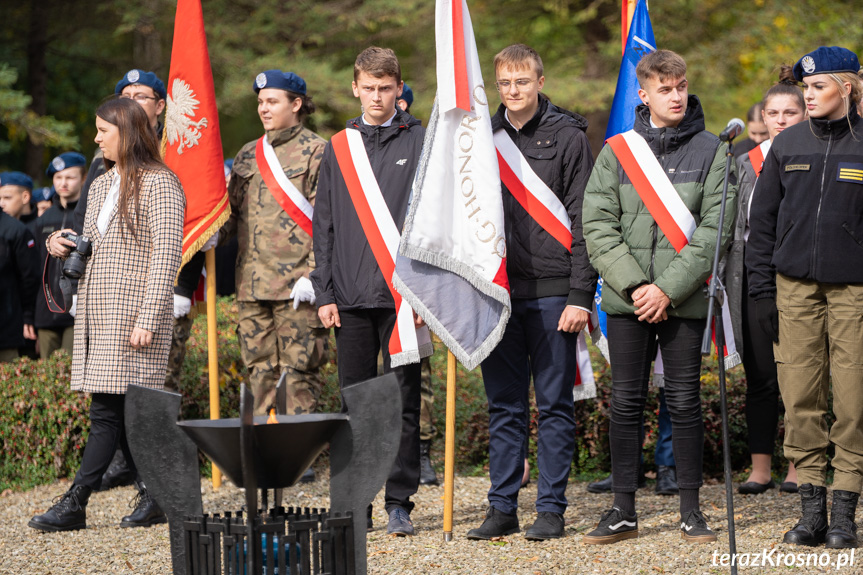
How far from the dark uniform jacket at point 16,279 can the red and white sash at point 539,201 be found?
5037 millimetres

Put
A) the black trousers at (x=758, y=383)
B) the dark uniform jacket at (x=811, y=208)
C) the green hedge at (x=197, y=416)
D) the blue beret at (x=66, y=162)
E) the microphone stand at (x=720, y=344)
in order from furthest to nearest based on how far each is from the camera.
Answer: the blue beret at (x=66, y=162)
the green hedge at (x=197, y=416)
the black trousers at (x=758, y=383)
the dark uniform jacket at (x=811, y=208)
the microphone stand at (x=720, y=344)

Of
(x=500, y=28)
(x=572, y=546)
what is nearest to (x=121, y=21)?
(x=500, y=28)

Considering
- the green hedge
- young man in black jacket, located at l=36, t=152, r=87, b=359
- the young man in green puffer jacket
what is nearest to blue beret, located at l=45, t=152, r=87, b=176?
young man in black jacket, located at l=36, t=152, r=87, b=359

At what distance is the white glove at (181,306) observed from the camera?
257 inches

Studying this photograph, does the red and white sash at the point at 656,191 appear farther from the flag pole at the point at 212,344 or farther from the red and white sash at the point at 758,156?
the flag pole at the point at 212,344

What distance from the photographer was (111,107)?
217 inches

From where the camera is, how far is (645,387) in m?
4.93

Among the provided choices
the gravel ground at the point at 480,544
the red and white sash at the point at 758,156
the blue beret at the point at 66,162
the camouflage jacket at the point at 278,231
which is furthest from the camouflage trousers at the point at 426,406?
the blue beret at the point at 66,162

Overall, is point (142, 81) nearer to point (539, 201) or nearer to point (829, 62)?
point (539, 201)

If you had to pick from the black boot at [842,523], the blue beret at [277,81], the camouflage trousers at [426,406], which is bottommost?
the black boot at [842,523]

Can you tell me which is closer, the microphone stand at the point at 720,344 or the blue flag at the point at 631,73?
the microphone stand at the point at 720,344

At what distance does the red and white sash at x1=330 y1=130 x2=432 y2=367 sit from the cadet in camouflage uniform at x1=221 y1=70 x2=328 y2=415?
84 centimetres

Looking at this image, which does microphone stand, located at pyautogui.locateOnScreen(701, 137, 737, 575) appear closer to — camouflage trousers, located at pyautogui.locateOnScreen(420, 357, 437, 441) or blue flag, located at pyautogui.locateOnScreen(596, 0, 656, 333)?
blue flag, located at pyautogui.locateOnScreen(596, 0, 656, 333)

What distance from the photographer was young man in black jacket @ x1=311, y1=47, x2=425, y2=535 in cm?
526
